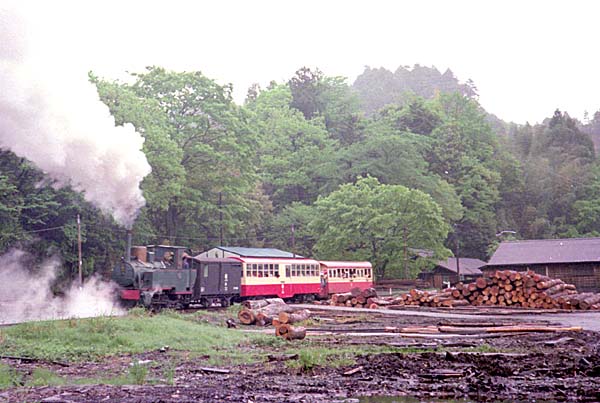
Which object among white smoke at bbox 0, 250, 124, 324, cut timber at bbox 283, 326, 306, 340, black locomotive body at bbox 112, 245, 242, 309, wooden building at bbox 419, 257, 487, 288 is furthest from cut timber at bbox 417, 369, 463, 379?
wooden building at bbox 419, 257, 487, 288

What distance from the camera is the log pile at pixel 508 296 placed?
1214 inches

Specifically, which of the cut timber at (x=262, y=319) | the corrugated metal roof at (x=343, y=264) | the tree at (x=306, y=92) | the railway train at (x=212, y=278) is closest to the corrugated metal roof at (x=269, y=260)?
the railway train at (x=212, y=278)

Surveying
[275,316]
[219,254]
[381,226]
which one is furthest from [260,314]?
[381,226]

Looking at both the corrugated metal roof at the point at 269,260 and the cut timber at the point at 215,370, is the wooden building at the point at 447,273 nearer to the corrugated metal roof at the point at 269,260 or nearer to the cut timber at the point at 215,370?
the corrugated metal roof at the point at 269,260

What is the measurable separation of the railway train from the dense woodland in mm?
5425

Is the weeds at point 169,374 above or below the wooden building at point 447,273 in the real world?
below

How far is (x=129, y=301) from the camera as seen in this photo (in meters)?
26.0

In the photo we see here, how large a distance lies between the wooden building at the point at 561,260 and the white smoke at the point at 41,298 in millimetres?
31285

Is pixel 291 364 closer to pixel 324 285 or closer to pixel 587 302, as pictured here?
pixel 587 302

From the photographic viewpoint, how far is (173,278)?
27.1 meters

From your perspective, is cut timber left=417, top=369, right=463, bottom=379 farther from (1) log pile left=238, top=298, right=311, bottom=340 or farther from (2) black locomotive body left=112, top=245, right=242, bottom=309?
(2) black locomotive body left=112, top=245, right=242, bottom=309

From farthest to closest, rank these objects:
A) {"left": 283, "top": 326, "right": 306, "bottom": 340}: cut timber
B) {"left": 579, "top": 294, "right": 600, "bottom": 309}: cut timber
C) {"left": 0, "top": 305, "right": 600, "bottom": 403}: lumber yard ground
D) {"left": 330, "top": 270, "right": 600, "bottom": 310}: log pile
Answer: {"left": 330, "top": 270, "right": 600, "bottom": 310}: log pile, {"left": 579, "top": 294, "right": 600, "bottom": 309}: cut timber, {"left": 283, "top": 326, "right": 306, "bottom": 340}: cut timber, {"left": 0, "top": 305, "right": 600, "bottom": 403}: lumber yard ground

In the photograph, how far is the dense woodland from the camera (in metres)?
39.5

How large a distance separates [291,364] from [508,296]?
23049 millimetres
